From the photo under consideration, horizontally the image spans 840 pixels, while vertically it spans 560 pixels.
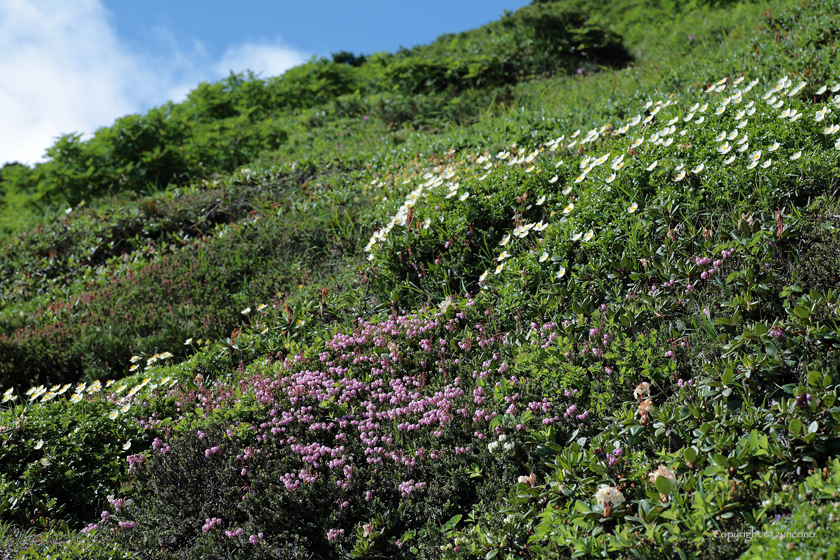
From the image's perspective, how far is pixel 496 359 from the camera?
4.15 metres

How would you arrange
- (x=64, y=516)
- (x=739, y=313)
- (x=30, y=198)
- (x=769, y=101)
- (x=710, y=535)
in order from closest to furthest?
(x=710, y=535) < (x=739, y=313) < (x=64, y=516) < (x=769, y=101) < (x=30, y=198)

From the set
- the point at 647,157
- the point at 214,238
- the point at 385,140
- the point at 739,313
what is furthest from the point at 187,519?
the point at 385,140

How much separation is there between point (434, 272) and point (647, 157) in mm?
2071

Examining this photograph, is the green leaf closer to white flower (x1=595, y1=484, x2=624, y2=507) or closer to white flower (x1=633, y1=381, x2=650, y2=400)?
white flower (x1=595, y1=484, x2=624, y2=507)

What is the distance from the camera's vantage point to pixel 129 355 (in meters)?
6.47

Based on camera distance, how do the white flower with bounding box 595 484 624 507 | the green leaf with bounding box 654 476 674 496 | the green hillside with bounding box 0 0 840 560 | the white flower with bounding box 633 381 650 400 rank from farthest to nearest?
the white flower with bounding box 633 381 650 400 < the green hillside with bounding box 0 0 840 560 < the white flower with bounding box 595 484 624 507 < the green leaf with bounding box 654 476 674 496

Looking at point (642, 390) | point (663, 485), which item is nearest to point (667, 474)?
point (663, 485)

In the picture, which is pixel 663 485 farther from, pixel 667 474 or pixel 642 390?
pixel 642 390

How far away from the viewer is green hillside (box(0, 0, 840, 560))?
294 cm

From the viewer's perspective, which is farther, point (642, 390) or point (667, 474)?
point (642, 390)

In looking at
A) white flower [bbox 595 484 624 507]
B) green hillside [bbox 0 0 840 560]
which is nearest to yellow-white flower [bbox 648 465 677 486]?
green hillside [bbox 0 0 840 560]

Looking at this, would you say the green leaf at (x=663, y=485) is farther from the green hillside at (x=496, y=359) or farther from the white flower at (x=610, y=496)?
the white flower at (x=610, y=496)

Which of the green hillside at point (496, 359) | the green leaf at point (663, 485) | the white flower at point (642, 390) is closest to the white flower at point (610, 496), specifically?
the green hillside at point (496, 359)

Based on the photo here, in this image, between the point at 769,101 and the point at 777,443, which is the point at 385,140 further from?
the point at 777,443
